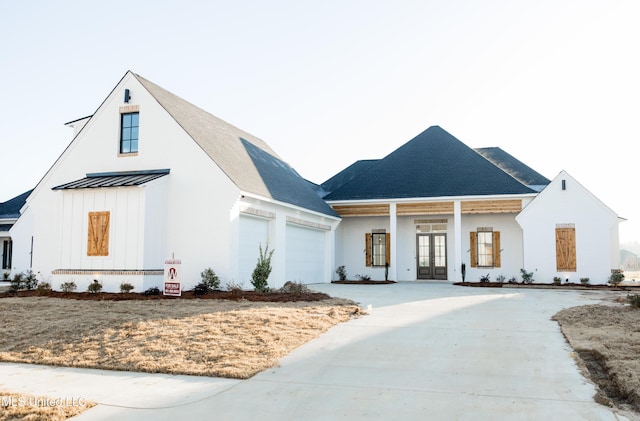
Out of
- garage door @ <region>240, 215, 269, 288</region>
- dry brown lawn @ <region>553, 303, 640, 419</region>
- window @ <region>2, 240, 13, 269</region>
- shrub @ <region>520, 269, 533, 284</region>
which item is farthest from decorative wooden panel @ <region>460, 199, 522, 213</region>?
window @ <region>2, 240, 13, 269</region>

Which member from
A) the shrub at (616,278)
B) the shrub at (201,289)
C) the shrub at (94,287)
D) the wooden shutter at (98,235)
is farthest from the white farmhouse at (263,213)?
the shrub at (201,289)

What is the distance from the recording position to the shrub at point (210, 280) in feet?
51.1

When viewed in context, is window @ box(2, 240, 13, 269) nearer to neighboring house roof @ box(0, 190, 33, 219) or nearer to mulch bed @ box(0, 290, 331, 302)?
neighboring house roof @ box(0, 190, 33, 219)

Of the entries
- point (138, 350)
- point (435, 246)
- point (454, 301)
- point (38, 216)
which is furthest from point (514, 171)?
point (138, 350)

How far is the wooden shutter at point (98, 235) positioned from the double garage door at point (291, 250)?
3918mm

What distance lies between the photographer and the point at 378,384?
6398 millimetres

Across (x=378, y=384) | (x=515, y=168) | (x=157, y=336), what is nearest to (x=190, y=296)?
(x=157, y=336)

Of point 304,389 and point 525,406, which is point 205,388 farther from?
point 525,406

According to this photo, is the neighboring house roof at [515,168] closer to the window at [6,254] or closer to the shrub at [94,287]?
the shrub at [94,287]

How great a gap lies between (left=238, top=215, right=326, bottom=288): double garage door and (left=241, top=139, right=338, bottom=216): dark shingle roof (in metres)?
0.96

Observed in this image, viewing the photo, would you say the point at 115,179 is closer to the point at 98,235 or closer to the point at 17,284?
the point at 98,235

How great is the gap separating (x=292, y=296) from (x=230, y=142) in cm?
827

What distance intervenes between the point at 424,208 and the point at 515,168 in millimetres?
5904

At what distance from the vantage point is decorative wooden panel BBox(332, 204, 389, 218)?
79.3 ft
